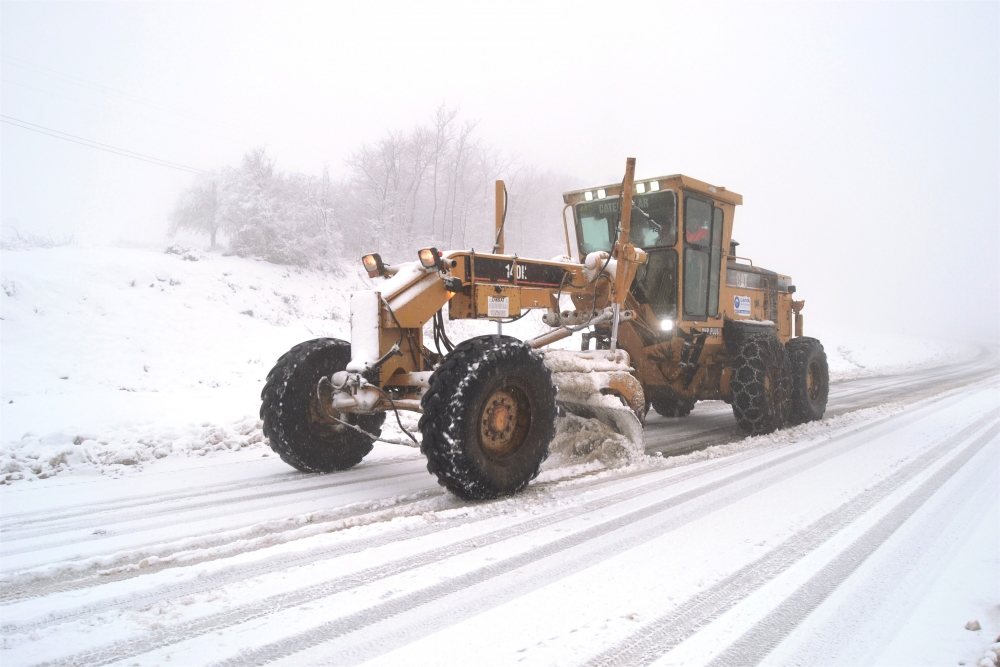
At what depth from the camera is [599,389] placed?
5.27m

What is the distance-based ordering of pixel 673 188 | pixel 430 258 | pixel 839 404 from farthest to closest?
pixel 839 404 < pixel 673 188 < pixel 430 258

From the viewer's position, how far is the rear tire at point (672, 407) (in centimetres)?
887

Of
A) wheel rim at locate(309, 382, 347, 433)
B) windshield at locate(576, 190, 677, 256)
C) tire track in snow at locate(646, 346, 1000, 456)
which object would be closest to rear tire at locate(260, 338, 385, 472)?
wheel rim at locate(309, 382, 347, 433)

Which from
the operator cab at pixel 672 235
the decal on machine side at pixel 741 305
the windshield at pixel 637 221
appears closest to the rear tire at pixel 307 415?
the operator cab at pixel 672 235

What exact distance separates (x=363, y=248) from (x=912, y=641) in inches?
994

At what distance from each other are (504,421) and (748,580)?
1.84 metres

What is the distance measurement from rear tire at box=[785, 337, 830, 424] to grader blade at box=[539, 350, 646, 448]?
3.33 meters

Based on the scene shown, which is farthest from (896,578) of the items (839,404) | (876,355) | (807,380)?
(876,355)

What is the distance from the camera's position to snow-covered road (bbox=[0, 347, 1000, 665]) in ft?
7.22

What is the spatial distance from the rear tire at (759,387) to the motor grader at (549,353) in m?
0.02

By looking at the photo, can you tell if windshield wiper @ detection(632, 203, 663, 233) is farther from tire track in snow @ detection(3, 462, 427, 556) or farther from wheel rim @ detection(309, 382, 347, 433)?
wheel rim @ detection(309, 382, 347, 433)

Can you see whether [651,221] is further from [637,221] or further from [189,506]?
[189,506]

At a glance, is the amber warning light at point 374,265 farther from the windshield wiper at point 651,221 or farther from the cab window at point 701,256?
the cab window at point 701,256

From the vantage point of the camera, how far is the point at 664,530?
348 centimetres
